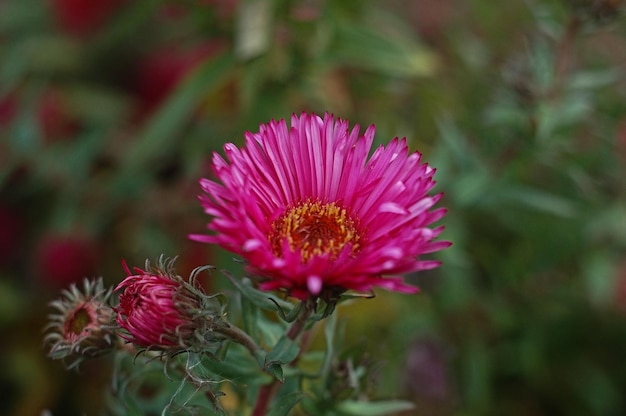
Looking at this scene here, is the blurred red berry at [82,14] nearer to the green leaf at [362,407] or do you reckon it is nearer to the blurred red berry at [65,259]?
the blurred red berry at [65,259]

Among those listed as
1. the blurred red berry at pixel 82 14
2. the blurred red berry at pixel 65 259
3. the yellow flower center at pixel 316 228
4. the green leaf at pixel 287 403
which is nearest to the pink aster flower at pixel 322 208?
the yellow flower center at pixel 316 228

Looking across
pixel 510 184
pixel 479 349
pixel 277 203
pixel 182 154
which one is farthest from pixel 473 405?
pixel 277 203

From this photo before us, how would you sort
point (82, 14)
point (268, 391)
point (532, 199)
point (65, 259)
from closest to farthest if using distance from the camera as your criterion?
point (268, 391) → point (532, 199) → point (65, 259) → point (82, 14)

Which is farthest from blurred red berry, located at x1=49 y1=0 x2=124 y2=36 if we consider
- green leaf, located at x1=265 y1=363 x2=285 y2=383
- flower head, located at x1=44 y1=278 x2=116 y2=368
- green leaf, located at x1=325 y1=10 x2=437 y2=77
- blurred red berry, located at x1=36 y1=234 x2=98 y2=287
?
green leaf, located at x1=265 y1=363 x2=285 y2=383

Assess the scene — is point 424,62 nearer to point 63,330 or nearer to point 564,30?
point 564,30

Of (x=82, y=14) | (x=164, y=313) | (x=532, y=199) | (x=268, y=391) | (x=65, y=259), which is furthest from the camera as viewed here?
(x=82, y=14)

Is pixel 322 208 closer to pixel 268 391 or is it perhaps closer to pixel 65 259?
pixel 268 391

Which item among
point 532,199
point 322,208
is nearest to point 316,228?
point 322,208
